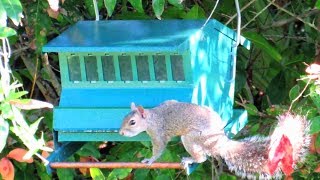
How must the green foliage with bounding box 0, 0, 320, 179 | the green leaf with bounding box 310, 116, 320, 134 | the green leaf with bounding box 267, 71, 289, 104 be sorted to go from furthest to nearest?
the green leaf with bounding box 267, 71, 289, 104 → the green foliage with bounding box 0, 0, 320, 179 → the green leaf with bounding box 310, 116, 320, 134

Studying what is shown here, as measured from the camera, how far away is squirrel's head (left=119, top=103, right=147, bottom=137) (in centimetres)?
293

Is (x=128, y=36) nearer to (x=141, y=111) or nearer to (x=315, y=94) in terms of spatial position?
(x=141, y=111)

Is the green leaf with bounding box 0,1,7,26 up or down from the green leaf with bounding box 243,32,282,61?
up

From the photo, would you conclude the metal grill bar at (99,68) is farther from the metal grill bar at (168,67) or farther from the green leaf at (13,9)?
the green leaf at (13,9)

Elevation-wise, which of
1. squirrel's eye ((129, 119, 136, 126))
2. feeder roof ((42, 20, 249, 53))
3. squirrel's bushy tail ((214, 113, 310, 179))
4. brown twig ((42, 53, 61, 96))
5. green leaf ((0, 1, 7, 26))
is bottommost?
brown twig ((42, 53, 61, 96))

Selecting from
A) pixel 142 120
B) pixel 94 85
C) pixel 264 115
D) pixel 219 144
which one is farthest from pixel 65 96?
pixel 264 115

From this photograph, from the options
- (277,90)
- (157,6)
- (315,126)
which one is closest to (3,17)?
(157,6)

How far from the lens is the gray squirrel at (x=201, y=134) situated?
2965 millimetres

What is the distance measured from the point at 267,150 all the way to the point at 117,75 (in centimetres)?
55

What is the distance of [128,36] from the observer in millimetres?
3160

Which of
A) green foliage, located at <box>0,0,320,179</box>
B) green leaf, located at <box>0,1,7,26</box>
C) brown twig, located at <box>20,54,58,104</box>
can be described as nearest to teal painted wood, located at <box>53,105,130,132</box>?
green foliage, located at <box>0,0,320,179</box>

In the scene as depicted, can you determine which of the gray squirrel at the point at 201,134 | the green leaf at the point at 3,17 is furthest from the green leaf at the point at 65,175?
the green leaf at the point at 3,17

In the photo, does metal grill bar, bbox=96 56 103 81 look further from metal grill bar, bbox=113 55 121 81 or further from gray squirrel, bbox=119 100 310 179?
gray squirrel, bbox=119 100 310 179

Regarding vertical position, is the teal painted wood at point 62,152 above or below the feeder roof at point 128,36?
below
